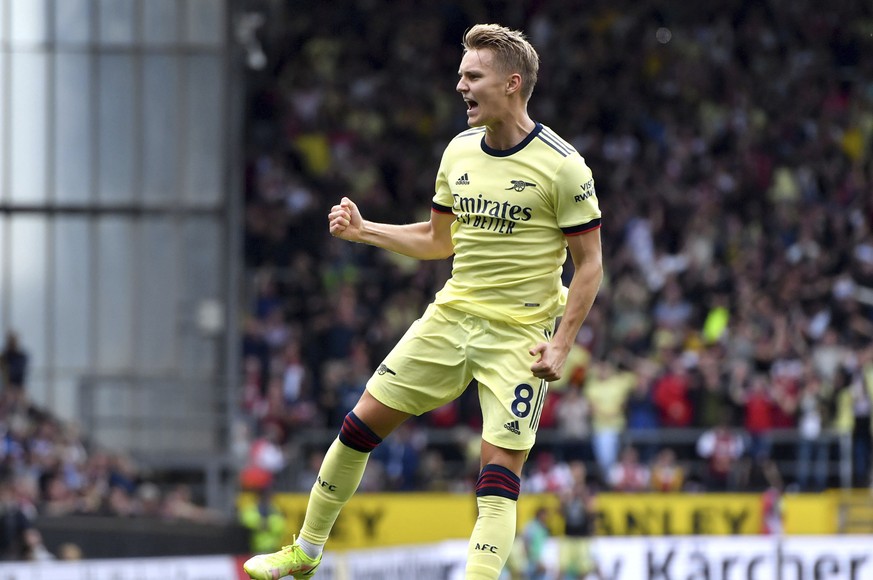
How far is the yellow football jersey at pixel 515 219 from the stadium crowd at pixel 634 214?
11698mm

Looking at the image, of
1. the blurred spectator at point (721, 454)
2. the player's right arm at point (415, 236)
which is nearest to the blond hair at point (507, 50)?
the player's right arm at point (415, 236)

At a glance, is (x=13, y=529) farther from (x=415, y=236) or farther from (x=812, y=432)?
(x=415, y=236)

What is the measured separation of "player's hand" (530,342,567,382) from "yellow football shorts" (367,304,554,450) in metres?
0.18

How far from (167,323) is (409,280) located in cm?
356

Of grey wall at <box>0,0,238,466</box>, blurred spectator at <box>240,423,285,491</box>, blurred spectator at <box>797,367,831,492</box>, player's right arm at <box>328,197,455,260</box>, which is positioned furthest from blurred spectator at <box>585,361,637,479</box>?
player's right arm at <box>328,197,455,260</box>

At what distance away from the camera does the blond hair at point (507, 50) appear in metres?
→ 7.59

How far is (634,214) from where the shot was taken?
2458 cm

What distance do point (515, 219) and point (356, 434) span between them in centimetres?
122

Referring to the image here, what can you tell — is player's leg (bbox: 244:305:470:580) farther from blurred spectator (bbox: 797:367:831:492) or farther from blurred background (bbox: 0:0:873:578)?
blurred spectator (bbox: 797:367:831:492)

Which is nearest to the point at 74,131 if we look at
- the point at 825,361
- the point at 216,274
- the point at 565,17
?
the point at 216,274

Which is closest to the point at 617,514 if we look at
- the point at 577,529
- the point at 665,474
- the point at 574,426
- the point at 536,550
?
the point at 665,474

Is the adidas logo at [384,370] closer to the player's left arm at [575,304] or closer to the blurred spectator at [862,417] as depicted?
the player's left arm at [575,304]

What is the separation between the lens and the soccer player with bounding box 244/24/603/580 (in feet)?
24.9

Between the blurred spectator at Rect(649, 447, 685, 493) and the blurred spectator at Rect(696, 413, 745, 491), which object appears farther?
the blurred spectator at Rect(649, 447, 685, 493)
